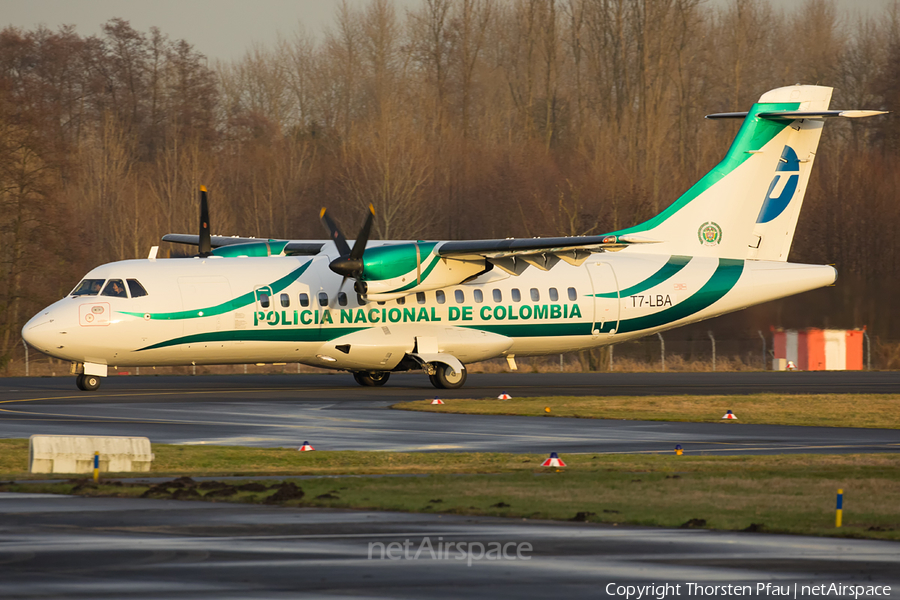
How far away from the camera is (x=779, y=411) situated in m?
22.2

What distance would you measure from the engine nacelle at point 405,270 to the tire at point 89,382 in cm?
676

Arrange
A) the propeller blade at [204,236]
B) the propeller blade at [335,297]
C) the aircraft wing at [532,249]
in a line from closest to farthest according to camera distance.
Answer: the aircraft wing at [532,249] → the propeller blade at [335,297] → the propeller blade at [204,236]

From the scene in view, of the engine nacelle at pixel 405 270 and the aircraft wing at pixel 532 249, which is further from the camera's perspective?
the engine nacelle at pixel 405 270

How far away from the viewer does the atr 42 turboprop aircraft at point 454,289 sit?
25125 millimetres

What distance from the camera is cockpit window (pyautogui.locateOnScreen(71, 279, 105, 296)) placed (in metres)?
25.0

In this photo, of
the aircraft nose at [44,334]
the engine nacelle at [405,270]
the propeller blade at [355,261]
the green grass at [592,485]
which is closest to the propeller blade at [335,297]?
the propeller blade at [355,261]

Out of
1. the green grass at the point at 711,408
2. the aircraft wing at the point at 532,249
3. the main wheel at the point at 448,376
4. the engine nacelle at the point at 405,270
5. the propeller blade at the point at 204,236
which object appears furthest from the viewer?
the propeller blade at the point at 204,236

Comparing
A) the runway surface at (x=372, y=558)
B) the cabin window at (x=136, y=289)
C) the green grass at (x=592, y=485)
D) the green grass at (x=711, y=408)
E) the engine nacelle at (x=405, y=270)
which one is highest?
the engine nacelle at (x=405, y=270)

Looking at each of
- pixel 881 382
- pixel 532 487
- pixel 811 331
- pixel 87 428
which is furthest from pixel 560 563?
pixel 811 331

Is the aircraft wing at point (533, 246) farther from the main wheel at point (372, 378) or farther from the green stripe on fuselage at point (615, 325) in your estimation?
the main wheel at point (372, 378)

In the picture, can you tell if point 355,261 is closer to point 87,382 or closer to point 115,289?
point 115,289

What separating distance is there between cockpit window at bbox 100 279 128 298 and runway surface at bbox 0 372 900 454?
234cm

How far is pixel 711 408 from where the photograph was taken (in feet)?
74.4

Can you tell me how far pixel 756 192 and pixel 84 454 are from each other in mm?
21804
